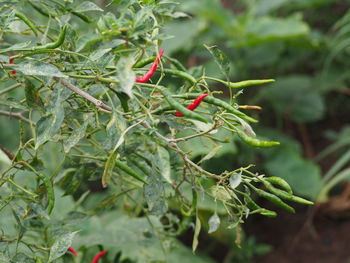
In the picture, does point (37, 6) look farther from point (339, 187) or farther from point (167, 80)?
point (339, 187)

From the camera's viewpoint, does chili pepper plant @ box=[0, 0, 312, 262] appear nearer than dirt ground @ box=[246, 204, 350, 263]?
Yes

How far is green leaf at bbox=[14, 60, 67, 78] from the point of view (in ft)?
2.08

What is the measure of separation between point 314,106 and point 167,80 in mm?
751

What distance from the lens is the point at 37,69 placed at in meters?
0.65

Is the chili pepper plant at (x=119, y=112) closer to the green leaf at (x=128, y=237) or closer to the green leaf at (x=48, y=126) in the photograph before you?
the green leaf at (x=48, y=126)

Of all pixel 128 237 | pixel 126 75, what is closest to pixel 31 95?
pixel 126 75

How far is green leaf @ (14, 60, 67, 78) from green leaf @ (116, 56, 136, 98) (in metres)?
0.08

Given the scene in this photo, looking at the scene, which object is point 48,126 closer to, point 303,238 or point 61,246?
point 61,246

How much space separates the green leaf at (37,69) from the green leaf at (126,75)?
78 mm

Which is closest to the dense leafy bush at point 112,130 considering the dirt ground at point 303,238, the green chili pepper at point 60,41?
the green chili pepper at point 60,41

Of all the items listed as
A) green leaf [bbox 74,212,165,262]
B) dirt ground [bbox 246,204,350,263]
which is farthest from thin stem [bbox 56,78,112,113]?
dirt ground [bbox 246,204,350,263]

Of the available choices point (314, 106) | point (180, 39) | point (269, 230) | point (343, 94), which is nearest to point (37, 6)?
point (180, 39)

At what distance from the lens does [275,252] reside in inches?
89.5

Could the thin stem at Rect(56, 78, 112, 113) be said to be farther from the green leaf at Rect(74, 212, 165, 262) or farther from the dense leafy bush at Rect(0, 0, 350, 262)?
the green leaf at Rect(74, 212, 165, 262)
